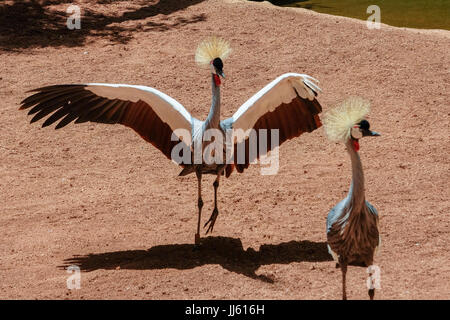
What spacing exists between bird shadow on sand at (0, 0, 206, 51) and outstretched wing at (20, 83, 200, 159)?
19.5ft

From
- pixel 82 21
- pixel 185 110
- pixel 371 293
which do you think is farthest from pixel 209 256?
pixel 82 21

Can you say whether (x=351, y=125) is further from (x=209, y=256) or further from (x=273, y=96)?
(x=209, y=256)

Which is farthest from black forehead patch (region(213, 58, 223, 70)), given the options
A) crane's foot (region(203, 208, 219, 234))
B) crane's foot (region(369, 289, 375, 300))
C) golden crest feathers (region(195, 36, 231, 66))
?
crane's foot (region(369, 289, 375, 300))

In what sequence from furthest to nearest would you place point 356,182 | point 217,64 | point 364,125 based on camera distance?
point 217,64 → point 356,182 → point 364,125

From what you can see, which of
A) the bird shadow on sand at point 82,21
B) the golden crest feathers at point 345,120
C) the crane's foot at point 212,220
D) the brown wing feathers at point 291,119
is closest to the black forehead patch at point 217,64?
the brown wing feathers at point 291,119

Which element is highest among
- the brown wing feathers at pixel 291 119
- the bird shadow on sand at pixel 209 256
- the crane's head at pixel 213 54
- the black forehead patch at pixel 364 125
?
the crane's head at pixel 213 54

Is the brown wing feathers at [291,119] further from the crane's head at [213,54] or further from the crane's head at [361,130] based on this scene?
the crane's head at [361,130]

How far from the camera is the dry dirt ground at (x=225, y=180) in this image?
5.36 meters

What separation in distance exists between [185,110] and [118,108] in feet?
2.05

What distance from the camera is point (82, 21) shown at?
12.7m

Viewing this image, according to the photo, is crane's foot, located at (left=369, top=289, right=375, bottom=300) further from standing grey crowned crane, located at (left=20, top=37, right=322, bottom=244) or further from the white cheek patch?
standing grey crowned crane, located at (left=20, top=37, right=322, bottom=244)

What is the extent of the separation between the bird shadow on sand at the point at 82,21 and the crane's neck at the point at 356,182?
26.3ft

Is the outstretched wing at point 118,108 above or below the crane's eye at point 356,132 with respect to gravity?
above

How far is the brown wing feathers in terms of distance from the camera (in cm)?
603
